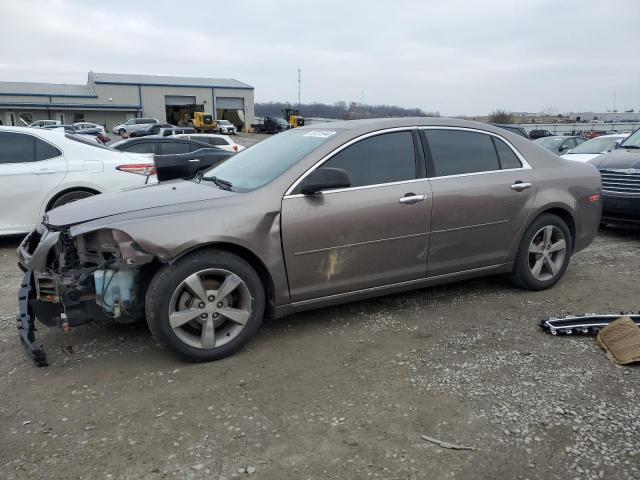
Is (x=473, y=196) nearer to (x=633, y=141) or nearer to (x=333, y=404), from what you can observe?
(x=333, y=404)

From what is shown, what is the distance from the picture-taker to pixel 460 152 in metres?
4.41

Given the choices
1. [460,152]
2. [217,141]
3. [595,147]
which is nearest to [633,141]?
[595,147]

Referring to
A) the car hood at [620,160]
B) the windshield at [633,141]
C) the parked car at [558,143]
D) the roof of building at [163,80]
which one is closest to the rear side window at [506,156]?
the car hood at [620,160]

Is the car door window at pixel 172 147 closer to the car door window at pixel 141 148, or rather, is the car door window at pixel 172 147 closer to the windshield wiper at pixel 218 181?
the car door window at pixel 141 148

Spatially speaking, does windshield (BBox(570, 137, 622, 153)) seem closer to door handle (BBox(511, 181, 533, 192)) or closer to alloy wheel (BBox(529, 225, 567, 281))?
alloy wheel (BBox(529, 225, 567, 281))

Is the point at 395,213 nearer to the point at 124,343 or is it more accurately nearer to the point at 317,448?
the point at 317,448

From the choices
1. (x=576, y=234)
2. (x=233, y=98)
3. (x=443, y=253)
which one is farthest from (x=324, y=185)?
(x=233, y=98)

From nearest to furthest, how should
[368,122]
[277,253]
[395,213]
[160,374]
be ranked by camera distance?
1. [160,374]
2. [277,253]
3. [395,213]
4. [368,122]

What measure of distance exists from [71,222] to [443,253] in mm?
2816

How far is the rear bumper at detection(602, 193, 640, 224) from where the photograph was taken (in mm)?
6773

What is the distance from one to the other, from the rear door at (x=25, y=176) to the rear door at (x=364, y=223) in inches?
171

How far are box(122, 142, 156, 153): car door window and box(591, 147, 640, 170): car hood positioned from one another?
8.58 metres

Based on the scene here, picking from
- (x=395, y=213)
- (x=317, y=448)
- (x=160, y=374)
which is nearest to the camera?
(x=317, y=448)

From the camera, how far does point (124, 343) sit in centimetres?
375
